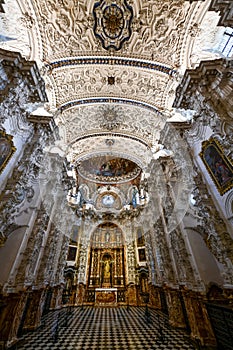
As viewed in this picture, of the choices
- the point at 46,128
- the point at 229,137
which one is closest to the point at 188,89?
the point at 229,137

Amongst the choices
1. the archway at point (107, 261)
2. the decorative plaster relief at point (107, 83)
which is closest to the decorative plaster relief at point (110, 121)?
the decorative plaster relief at point (107, 83)

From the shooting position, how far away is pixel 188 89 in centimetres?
522

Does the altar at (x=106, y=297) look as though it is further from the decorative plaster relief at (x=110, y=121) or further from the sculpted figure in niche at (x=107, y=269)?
the decorative plaster relief at (x=110, y=121)

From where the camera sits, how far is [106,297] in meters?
12.3

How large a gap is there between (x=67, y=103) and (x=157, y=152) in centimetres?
588

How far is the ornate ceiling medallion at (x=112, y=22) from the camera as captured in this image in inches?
233

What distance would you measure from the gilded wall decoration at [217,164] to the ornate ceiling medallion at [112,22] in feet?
18.1

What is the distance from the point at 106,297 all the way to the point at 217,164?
12959mm

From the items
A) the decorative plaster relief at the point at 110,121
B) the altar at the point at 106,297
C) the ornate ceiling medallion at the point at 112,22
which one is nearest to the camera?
the ornate ceiling medallion at the point at 112,22

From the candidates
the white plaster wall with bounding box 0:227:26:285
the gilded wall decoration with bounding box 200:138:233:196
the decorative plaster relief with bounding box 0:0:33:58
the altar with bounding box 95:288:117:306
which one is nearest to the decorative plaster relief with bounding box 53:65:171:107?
the decorative plaster relief with bounding box 0:0:33:58

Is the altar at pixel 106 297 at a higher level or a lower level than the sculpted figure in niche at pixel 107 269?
lower

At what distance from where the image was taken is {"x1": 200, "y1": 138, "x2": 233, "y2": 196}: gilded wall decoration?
4.27 metres

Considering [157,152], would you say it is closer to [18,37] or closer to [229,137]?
[229,137]

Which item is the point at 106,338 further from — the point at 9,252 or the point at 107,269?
the point at 107,269
